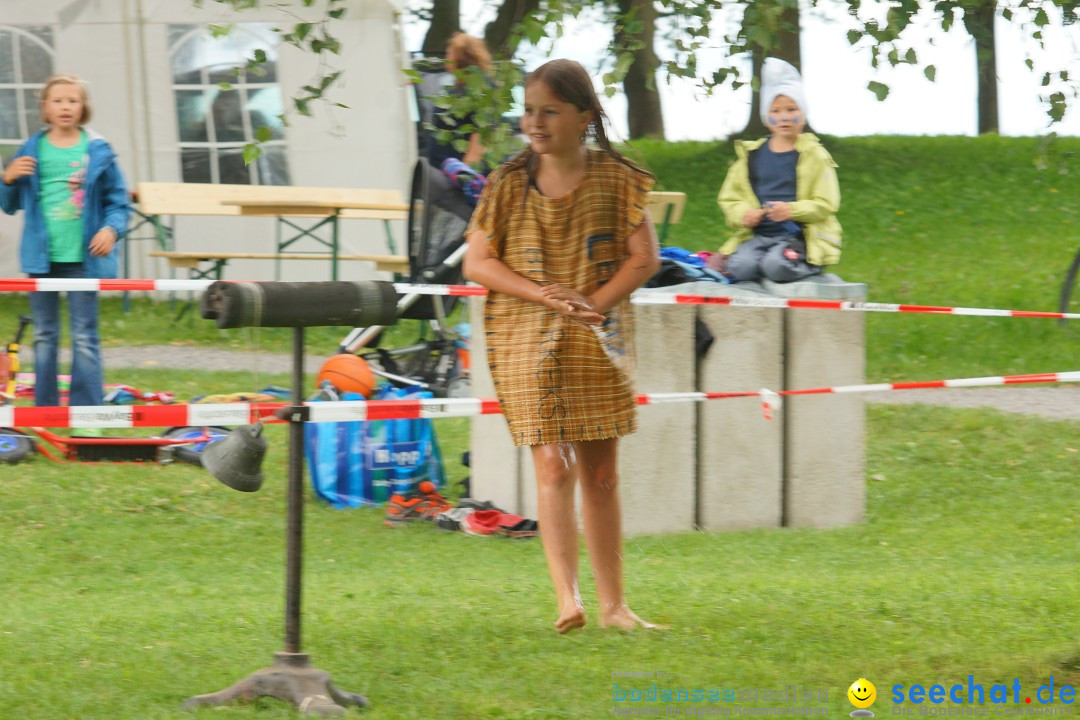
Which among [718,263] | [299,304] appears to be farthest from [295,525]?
[718,263]

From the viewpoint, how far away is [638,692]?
167 inches

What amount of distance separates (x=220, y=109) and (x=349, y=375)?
309 inches

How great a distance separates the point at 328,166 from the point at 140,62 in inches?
86.0

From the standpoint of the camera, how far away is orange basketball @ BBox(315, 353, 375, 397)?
8594 millimetres

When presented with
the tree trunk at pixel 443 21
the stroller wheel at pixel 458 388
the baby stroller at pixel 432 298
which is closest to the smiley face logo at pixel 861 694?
the baby stroller at pixel 432 298

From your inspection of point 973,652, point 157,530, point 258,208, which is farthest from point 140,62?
point 973,652

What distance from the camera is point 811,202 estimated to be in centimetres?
805

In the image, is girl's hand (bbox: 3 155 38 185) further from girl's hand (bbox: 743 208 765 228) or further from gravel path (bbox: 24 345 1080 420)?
girl's hand (bbox: 743 208 765 228)

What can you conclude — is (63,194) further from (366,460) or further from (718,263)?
(718,263)

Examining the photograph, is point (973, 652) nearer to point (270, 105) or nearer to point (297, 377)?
point (297, 377)

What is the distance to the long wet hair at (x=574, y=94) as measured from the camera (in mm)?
4781

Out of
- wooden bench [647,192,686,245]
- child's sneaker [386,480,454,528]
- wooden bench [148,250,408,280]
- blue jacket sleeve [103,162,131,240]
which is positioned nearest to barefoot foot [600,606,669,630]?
child's sneaker [386,480,454,528]

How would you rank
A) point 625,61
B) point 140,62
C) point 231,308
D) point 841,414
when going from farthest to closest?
1. point 140,62
2. point 841,414
3. point 625,61
4. point 231,308

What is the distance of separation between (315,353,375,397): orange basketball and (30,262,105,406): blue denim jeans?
154 centimetres
